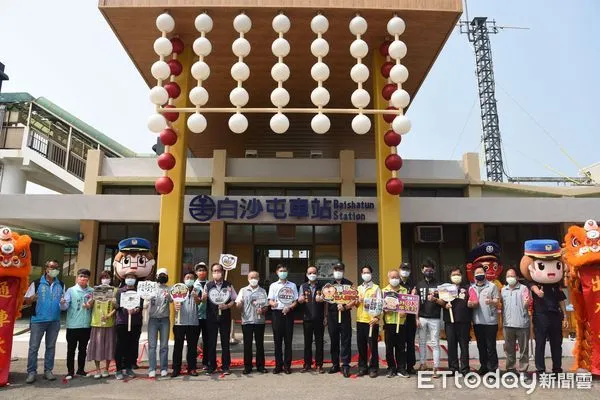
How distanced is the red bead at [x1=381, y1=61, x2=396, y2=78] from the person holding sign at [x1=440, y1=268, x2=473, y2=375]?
4.29 metres

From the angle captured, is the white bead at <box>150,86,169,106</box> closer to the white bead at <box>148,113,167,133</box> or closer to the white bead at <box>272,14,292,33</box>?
the white bead at <box>148,113,167,133</box>

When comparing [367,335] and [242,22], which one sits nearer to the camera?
[367,335]

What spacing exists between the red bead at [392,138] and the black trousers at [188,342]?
4795 millimetres

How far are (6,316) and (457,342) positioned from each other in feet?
21.5

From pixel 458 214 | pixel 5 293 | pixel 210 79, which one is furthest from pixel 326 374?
pixel 210 79

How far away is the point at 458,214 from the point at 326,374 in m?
6.36

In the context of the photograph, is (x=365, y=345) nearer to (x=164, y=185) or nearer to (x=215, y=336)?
(x=215, y=336)

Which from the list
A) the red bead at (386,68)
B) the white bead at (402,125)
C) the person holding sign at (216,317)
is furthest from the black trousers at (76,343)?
the red bead at (386,68)

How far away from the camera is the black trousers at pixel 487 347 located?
6.59m

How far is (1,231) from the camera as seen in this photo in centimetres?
626

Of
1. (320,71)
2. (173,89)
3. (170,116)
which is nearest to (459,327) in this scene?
(320,71)

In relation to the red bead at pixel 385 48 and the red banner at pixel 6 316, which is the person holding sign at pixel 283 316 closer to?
the red banner at pixel 6 316

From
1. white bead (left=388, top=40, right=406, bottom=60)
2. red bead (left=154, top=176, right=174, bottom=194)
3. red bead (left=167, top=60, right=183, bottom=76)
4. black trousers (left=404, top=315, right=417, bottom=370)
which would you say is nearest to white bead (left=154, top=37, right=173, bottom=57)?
red bead (left=167, top=60, right=183, bottom=76)

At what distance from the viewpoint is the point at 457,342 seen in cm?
683
